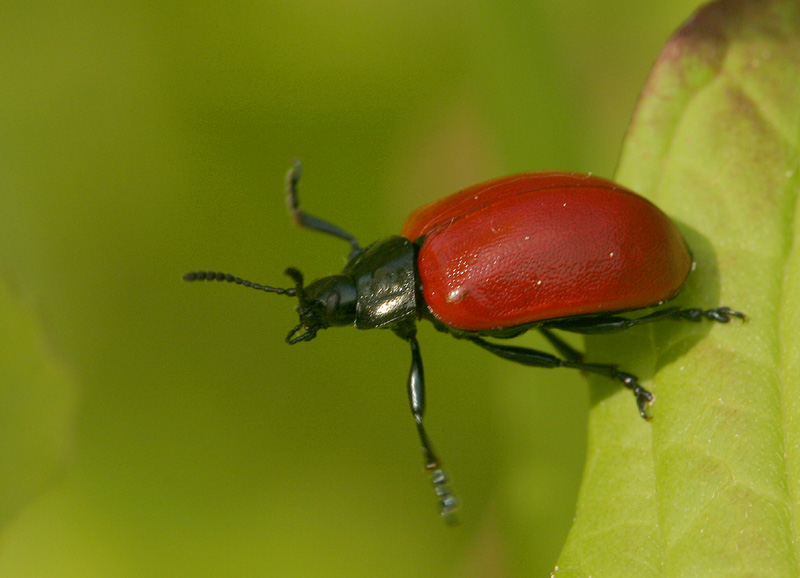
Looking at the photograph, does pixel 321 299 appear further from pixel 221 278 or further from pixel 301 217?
pixel 301 217

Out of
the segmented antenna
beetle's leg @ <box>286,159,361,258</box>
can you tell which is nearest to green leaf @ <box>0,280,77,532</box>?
the segmented antenna

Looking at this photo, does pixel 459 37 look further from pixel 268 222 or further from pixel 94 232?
pixel 94 232

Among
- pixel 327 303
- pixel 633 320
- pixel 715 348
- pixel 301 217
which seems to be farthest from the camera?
pixel 301 217

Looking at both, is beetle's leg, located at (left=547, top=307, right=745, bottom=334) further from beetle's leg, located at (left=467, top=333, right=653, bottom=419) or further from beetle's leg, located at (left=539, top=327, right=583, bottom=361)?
beetle's leg, located at (left=539, top=327, right=583, bottom=361)

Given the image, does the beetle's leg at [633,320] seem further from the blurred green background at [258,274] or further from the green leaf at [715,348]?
the blurred green background at [258,274]

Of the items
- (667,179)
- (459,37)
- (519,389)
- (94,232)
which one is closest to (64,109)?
(94,232)

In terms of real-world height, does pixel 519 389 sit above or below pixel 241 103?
below

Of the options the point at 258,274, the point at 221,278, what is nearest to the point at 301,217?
the point at 258,274

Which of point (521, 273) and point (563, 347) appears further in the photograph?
point (563, 347)
